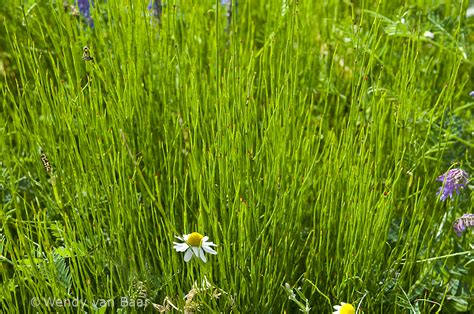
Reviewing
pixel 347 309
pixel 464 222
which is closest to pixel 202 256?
pixel 347 309

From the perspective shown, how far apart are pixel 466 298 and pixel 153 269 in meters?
0.72

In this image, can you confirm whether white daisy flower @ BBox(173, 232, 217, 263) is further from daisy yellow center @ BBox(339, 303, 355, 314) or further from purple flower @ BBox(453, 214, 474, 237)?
purple flower @ BBox(453, 214, 474, 237)

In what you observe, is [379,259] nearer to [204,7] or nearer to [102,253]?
[102,253]

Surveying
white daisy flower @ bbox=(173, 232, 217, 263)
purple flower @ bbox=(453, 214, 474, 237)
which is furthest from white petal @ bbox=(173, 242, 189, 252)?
purple flower @ bbox=(453, 214, 474, 237)

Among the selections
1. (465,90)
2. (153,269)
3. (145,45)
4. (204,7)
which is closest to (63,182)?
(153,269)

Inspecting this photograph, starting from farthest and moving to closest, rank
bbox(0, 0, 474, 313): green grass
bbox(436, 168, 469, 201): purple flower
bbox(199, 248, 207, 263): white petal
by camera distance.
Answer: bbox(436, 168, 469, 201): purple flower → bbox(0, 0, 474, 313): green grass → bbox(199, 248, 207, 263): white petal

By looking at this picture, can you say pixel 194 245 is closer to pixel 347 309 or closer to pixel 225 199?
pixel 225 199

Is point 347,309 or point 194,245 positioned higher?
point 194,245

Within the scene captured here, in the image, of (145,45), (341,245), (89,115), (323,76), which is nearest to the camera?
(341,245)

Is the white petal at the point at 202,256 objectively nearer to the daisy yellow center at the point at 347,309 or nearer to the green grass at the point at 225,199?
the green grass at the point at 225,199

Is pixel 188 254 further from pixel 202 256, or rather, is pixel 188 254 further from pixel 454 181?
pixel 454 181

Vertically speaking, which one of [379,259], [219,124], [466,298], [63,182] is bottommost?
[466,298]

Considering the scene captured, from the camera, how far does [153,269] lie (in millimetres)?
1507

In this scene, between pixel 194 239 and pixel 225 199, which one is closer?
pixel 194 239
